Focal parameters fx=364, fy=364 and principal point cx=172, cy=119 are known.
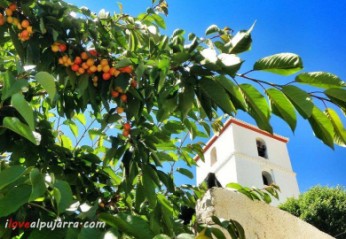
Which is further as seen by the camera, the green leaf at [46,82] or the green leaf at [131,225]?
the green leaf at [46,82]

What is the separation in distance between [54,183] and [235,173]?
22.3 m

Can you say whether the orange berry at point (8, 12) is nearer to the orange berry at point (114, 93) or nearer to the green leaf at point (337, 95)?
the orange berry at point (114, 93)

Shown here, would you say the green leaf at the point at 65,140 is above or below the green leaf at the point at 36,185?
above

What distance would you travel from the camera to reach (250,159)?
2358 cm

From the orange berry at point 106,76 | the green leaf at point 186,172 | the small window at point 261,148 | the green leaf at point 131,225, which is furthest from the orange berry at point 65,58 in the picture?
the small window at point 261,148

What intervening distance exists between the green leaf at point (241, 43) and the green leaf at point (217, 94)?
0.35 ft

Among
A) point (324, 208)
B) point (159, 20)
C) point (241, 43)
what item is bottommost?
point (241, 43)

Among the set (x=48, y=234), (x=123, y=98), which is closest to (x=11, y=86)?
(x=48, y=234)

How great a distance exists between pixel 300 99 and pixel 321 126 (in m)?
0.11

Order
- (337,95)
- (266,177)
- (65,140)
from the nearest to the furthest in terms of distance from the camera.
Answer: (337,95) → (65,140) → (266,177)

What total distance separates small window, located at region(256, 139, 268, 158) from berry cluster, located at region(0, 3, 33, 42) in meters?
24.9

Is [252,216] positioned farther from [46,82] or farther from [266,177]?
[266,177]

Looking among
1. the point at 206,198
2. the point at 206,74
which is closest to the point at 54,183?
the point at 206,74

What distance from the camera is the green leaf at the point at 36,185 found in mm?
639
